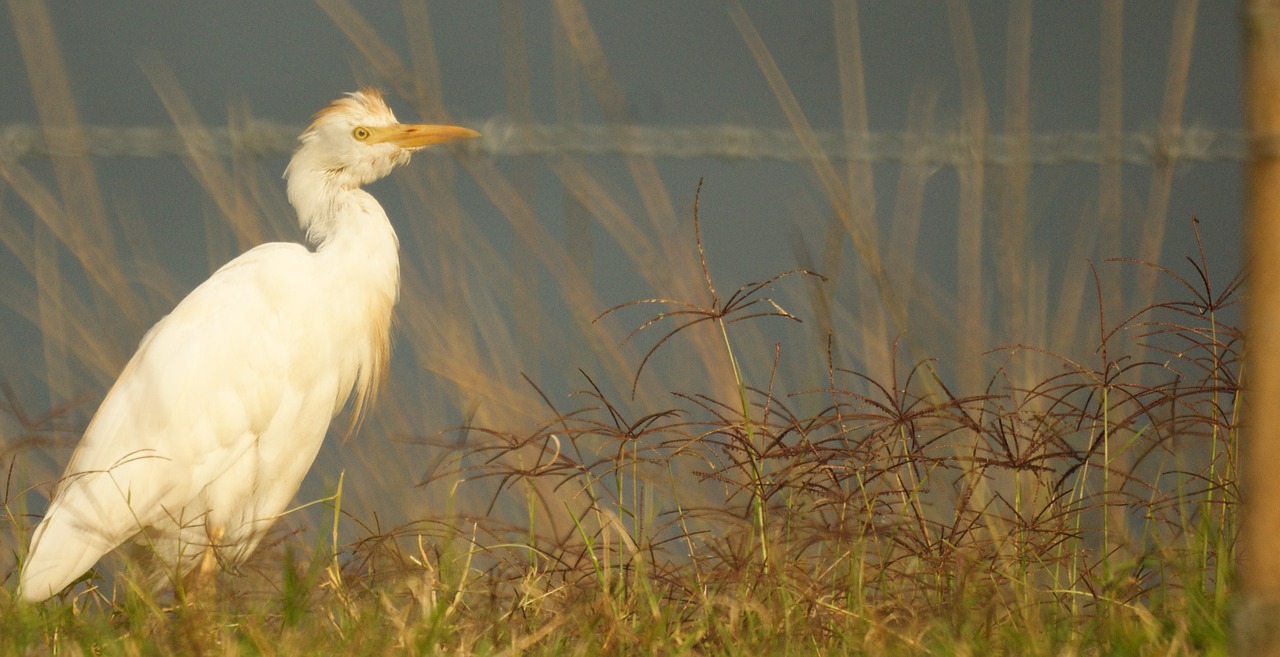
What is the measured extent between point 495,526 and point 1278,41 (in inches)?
46.3

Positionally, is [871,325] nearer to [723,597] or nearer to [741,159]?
[741,159]

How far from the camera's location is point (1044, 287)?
78.6 inches

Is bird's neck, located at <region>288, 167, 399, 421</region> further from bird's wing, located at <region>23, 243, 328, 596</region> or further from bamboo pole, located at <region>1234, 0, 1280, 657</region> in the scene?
bamboo pole, located at <region>1234, 0, 1280, 657</region>

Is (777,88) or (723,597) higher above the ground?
(777,88)

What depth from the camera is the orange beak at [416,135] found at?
194cm

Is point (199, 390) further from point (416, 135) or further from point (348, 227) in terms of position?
point (416, 135)

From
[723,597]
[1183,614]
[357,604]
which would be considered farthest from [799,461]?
[357,604]

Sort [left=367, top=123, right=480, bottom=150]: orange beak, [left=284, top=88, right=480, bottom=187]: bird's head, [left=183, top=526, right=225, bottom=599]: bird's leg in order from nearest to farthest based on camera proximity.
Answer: [left=183, top=526, right=225, bottom=599]: bird's leg < [left=367, top=123, right=480, bottom=150]: orange beak < [left=284, top=88, right=480, bottom=187]: bird's head

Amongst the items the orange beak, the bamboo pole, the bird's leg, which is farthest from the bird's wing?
the bamboo pole

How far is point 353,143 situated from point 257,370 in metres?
0.44

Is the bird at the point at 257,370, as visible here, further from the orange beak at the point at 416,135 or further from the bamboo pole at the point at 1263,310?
the bamboo pole at the point at 1263,310

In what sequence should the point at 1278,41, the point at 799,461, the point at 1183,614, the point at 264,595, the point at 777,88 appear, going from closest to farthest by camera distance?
the point at 1278,41 → the point at 1183,614 → the point at 799,461 → the point at 264,595 → the point at 777,88

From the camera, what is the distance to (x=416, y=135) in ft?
6.62

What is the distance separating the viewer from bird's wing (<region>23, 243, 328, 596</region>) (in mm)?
1836
